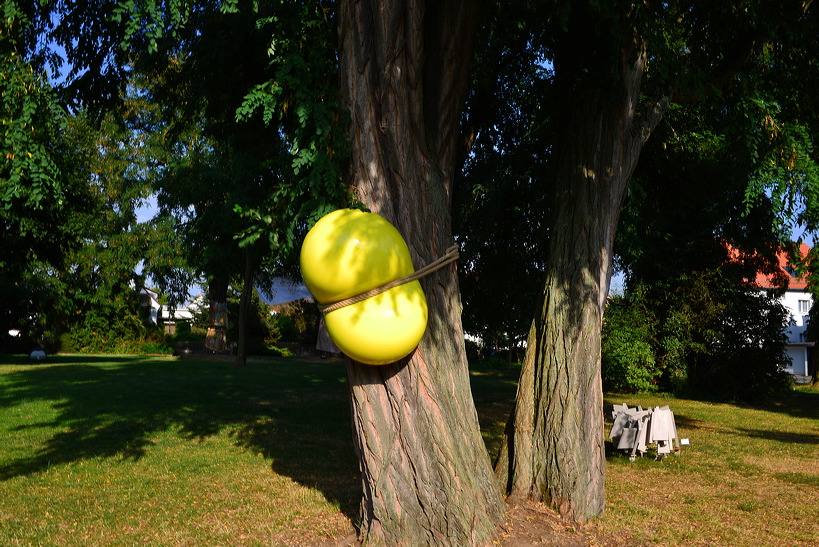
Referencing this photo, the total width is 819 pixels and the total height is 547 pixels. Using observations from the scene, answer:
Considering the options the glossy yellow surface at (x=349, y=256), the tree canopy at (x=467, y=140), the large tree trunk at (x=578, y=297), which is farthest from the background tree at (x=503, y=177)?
the glossy yellow surface at (x=349, y=256)

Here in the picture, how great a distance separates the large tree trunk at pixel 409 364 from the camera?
516cm

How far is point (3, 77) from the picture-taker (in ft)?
18.2

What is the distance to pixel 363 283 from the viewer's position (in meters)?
4.88

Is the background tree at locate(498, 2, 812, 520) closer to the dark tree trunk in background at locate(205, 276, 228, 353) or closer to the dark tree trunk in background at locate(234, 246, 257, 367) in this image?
the dark tree trunk in background at locate(234, 246, 257, 367)

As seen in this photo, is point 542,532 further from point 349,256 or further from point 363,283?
point 349,256

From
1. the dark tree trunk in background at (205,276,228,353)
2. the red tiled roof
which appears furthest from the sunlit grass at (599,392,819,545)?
the dark tree trunk in background at (205,276,228,353)

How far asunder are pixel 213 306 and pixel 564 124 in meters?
24.7

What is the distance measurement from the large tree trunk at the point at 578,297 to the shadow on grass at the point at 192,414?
6.25ft

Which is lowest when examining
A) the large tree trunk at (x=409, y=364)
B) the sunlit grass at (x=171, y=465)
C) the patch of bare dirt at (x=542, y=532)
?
the sunlit grass at (x=171, y=465)

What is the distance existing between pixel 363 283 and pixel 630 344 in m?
15.7

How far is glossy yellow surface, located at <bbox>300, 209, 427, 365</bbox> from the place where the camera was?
4.86 m

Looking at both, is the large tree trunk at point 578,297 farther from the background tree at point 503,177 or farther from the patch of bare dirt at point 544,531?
the background tree at point 503,177

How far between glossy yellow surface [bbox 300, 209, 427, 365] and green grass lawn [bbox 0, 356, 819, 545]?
188 centimetres

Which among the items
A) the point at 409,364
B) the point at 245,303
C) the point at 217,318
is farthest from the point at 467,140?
the point at 217,318
